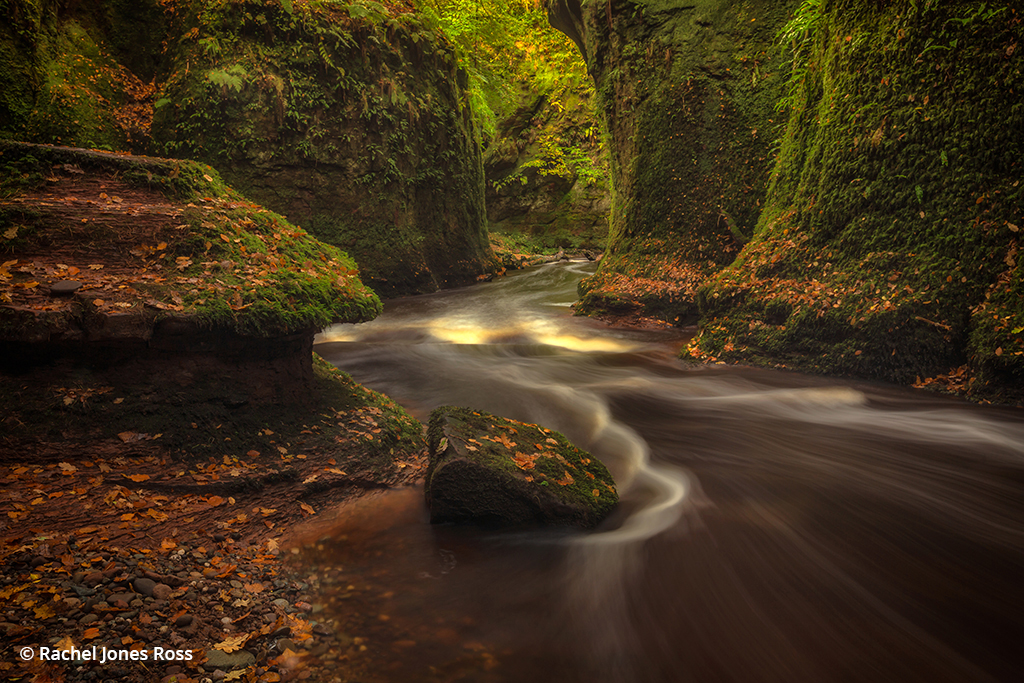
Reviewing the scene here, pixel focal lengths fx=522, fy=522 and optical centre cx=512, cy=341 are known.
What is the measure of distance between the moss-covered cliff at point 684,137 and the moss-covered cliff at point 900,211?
74.5 inches

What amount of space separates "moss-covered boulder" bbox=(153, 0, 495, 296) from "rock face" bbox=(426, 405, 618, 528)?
9.20 metres

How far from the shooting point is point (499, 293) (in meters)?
13.9

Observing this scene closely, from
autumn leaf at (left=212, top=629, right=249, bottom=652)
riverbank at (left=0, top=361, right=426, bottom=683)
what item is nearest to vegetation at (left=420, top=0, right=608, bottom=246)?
riverbank at (left=0, top=361, right=426, bottom=683)

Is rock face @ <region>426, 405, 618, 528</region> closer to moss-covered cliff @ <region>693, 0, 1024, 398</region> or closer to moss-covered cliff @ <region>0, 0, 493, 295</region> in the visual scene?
moss-covered cliff @ <region>693, 0, 1024, 398</region>

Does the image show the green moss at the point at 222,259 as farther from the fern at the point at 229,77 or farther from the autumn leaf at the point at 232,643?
the fern at the point at 229,77

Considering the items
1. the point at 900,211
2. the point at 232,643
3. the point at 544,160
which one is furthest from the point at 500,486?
the point at 544,160

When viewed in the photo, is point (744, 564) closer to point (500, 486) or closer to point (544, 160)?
point (500, 486)

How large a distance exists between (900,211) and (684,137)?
5.16m

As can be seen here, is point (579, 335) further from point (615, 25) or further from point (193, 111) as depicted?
point (193, 111)

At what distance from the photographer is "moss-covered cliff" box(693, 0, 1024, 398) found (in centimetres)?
542

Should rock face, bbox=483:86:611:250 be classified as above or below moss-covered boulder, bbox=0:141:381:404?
above

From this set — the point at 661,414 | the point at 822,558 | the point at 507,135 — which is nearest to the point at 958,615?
the point at 822,558

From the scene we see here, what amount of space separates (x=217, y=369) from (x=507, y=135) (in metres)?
23.9

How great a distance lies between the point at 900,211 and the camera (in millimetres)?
6336
